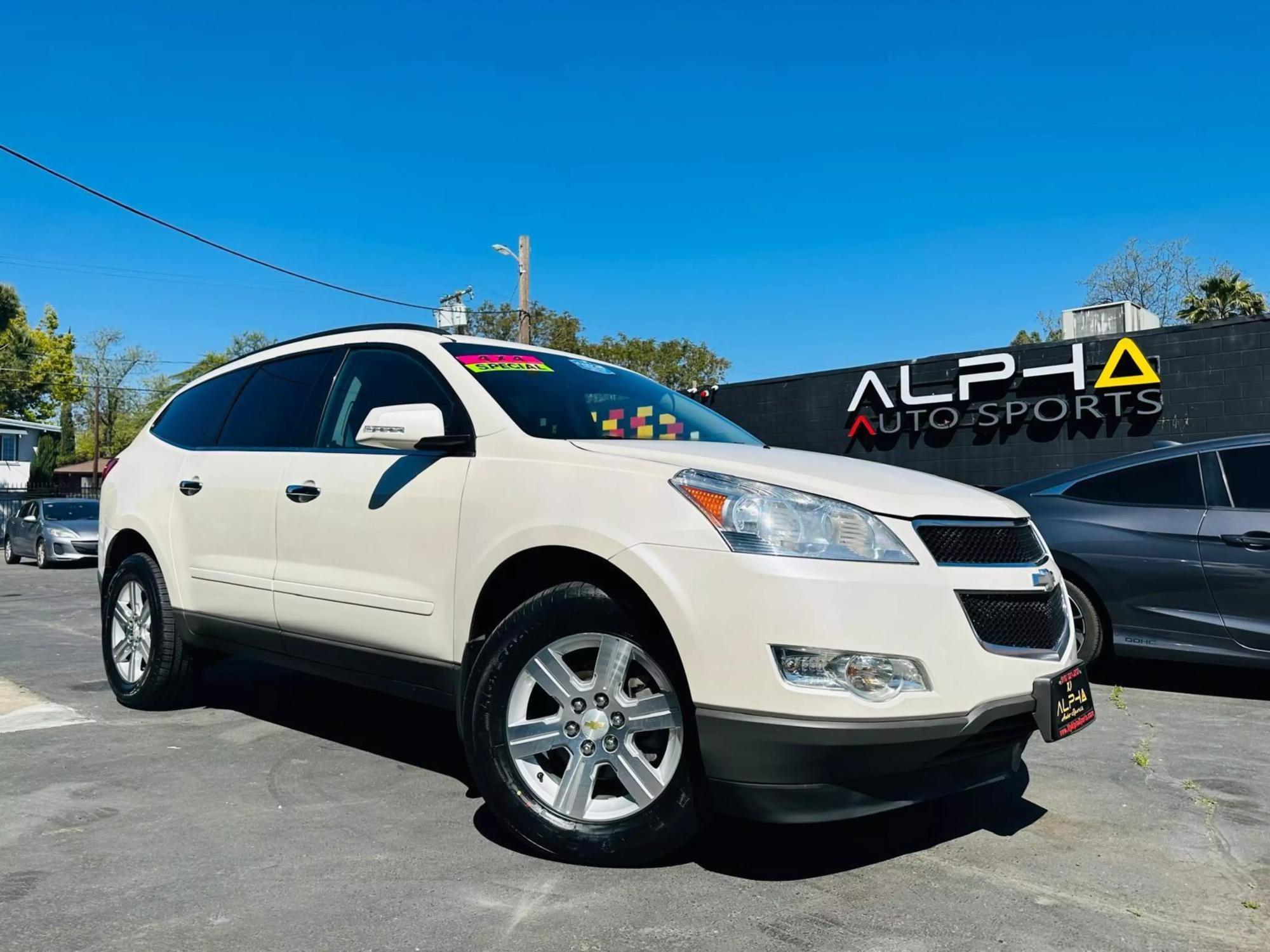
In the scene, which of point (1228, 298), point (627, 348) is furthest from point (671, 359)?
point (1228, 298)

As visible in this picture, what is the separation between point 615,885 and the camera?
292 cm

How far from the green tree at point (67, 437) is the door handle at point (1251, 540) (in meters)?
74.3

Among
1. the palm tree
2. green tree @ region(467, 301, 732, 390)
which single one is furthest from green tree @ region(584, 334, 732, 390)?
the palm tree

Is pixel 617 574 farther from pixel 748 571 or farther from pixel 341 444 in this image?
pixel 341 444

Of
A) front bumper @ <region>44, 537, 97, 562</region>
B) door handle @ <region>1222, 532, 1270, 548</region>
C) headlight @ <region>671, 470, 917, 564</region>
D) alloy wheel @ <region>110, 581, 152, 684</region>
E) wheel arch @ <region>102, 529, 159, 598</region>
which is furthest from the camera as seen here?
front bumper @ <region>44, 537, 97, 562</region>

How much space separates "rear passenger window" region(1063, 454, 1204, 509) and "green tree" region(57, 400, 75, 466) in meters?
73.5

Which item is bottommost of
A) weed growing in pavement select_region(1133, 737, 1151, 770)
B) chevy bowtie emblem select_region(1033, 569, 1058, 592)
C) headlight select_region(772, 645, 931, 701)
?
weed growing in pavement select_region(1133, 737, 1151, 770)

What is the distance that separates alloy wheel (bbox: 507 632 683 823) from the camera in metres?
2.93

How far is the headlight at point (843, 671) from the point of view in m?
2.69

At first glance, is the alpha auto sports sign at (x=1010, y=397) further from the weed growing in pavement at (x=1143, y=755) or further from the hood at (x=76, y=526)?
the hood at (x=76, y=526)

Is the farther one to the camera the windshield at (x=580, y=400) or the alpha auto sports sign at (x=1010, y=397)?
the alpha auto sports sign at (x=1010, y=397)

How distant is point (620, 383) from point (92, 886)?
2.66 meters

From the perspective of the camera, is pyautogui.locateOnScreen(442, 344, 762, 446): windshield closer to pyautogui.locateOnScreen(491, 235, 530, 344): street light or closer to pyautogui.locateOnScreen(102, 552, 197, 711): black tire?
pyautogui.locateOnScreen(102, 552, 197, 711): black tire

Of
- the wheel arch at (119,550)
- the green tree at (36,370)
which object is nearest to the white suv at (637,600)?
the wheel arch at (119,550)
